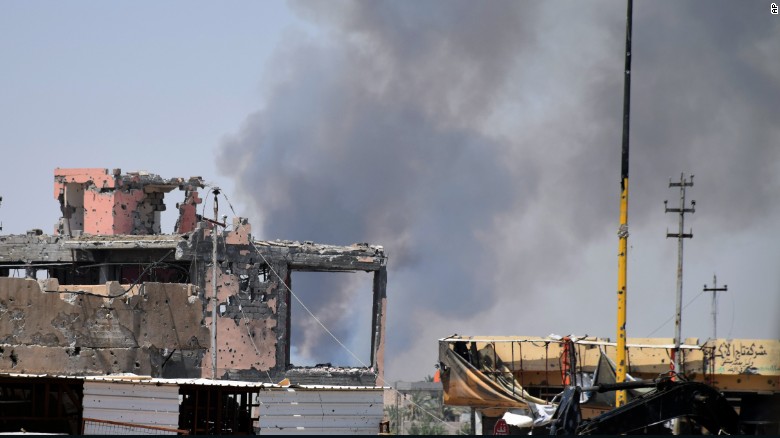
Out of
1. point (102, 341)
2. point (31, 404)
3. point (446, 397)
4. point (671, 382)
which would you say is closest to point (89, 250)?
point (446, 397)

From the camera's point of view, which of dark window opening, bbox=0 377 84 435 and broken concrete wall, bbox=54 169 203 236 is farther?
broken concrete wall, bbox=54 169 203 236

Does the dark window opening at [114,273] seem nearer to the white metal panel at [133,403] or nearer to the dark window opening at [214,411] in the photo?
the dark window opening at [214,411]

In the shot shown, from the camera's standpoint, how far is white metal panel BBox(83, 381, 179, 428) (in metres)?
22.3

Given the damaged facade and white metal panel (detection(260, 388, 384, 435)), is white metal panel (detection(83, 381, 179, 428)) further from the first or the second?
the damaged facade

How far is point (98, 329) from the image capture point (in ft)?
86.4

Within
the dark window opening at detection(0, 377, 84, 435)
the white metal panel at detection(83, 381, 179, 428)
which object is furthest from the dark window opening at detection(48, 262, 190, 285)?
the white metal panel at detection(83, 381, 179, 428)

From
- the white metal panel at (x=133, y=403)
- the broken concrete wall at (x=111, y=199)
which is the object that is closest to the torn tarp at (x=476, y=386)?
the white metal panel at (x=133, y=403)

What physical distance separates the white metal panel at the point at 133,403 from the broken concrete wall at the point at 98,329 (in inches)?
132

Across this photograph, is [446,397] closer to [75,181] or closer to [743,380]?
[743,380]

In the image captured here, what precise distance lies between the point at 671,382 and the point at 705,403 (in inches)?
25.2

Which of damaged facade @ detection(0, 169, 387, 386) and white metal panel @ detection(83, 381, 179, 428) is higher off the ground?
damaged facade @ detection(0, 169, 387, 386)

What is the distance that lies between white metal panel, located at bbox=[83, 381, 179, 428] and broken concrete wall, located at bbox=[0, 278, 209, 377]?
11.0ft

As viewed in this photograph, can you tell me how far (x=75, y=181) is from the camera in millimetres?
50750

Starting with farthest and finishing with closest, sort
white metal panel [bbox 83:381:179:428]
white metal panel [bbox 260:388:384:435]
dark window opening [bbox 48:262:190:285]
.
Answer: dark window opening [bbox 48:262:190:285]
white metal panel [bbox 260:388:384:435]
white metal panel [bbox 83:381:179:428]
